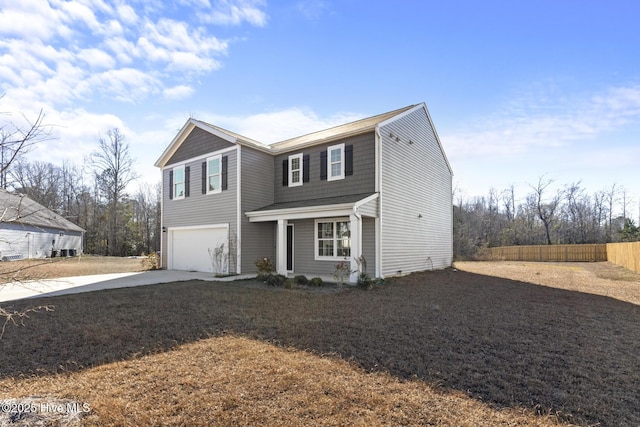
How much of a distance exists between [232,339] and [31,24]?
4.57 metres

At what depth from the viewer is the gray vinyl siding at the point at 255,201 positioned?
13555 mm

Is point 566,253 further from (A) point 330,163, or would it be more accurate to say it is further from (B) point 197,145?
(B) point 197,145

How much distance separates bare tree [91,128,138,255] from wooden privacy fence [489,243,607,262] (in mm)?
35493

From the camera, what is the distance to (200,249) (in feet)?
50.0

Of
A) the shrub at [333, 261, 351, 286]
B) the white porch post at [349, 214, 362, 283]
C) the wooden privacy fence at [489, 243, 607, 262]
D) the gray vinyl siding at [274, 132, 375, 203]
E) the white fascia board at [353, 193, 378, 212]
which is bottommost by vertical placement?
the wooden privacy fence at [489, 243, 607, 262]

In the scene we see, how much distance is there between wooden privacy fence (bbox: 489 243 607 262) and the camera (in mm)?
26484

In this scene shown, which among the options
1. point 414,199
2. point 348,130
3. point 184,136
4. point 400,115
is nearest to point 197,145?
point 184,136

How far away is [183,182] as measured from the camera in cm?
1620

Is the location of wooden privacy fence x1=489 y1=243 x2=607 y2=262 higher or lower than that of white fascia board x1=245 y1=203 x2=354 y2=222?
lower

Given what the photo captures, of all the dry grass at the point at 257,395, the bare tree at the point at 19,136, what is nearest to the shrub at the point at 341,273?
the dry grass at the point at 257,395

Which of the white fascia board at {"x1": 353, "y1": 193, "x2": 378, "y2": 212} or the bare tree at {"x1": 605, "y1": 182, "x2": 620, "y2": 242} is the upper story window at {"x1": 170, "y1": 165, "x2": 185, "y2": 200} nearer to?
the white fascia board at {"x1": 353, "y1": 193, "x2": 378, "y2": 212}

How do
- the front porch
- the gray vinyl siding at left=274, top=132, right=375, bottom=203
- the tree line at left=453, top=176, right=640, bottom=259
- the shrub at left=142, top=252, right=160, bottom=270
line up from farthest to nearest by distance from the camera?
the tree line at left=453, top=176, right=640, bottom=259 → the shrub at left=142, top=252, right=160, bottom=270 → the gray vinyl siding at left=274, top=132, right=375, bottom=203 → the front porch

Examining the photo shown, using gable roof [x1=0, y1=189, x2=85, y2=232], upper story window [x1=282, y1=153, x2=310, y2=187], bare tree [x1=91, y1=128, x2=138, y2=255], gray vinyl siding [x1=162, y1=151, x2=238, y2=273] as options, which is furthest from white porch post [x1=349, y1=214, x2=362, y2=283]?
bare tree [x1=91, y1=128, x2=138, y2=255]

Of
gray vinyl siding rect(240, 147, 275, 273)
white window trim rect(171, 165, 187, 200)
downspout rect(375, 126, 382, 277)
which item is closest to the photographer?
downspout rect(375, 126, 382, 277)
